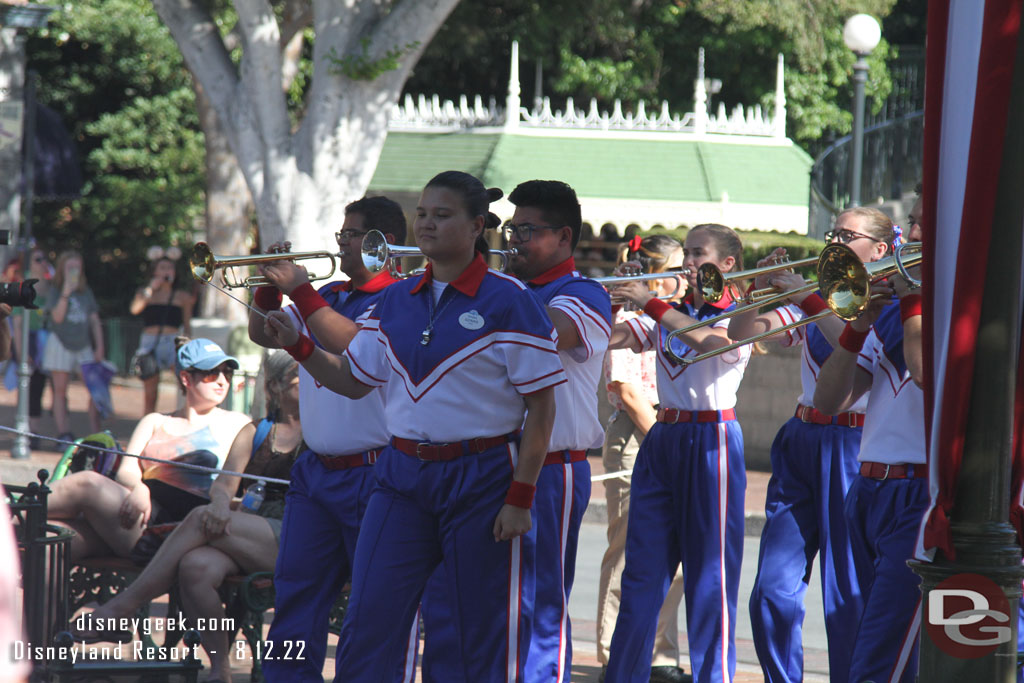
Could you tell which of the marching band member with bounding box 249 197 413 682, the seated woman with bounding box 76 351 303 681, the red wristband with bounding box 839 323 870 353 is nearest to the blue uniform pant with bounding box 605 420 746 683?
the red wristband with bounding box 839 323 870 353

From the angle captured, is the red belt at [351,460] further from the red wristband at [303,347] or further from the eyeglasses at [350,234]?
the eyeglasses at [350,234]

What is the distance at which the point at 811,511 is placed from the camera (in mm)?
5535

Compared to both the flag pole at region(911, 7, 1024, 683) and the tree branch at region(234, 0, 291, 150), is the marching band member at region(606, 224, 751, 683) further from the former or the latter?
the tree branch at region(234, 0, 291, 150)

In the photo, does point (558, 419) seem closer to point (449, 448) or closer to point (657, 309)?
point (449, 448)

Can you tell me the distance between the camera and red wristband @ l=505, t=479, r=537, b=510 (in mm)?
4176

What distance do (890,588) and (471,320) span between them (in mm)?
1626

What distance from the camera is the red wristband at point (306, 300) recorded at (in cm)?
470

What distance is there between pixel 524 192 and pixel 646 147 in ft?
39.0

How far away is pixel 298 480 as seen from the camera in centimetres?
508

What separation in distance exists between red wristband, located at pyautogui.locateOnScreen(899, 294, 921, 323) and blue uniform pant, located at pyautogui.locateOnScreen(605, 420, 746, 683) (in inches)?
56.6

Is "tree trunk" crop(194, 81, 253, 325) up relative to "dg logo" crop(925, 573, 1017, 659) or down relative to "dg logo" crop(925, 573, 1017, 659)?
up

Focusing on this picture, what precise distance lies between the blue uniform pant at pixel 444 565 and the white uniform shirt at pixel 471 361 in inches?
4.4

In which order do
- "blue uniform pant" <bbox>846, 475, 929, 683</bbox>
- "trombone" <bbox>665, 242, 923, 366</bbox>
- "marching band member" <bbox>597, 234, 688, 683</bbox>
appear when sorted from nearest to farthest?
1. "blue uniform pant" <bbox>846, 475, 929, 683</bbox>
2. "trombone" <bbox>665, 242, 923, 366</bbox>
3. "marching band member" <bbox>597, 234, 688, 683</bbox>

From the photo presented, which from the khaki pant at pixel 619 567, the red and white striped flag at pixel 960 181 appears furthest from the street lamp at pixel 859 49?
the red and white striped flag at pixel 960 181
